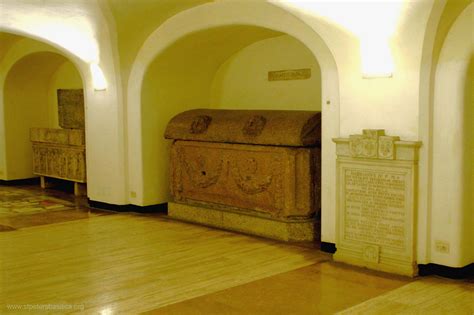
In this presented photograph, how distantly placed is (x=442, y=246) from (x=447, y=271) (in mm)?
217

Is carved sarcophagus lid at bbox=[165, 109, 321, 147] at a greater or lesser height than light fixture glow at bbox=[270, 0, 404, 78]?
lesser

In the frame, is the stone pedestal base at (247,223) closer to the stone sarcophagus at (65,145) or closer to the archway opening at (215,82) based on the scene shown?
the archway opening at (215,82)

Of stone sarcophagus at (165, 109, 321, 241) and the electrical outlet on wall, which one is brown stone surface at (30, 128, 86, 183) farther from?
the electrical outlet on wall

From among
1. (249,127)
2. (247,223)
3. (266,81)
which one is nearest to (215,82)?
(266,81)

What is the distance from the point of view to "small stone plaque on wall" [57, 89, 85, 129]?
1037cm

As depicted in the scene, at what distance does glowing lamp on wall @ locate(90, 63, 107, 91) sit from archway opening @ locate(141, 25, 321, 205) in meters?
0.66

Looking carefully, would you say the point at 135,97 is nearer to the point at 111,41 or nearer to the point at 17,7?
the point at 111,41

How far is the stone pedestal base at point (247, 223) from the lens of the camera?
6.41 meters

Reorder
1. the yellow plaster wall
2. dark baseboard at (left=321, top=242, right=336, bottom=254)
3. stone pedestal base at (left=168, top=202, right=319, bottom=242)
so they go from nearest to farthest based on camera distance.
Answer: dark baseboard at (left=321, top=242, right=336, bottom=254) < stone pedestal base at (left=168, top=202, right=319, bottom=242) < the yellow plaster wall

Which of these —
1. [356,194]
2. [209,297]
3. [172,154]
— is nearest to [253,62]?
[172,154]

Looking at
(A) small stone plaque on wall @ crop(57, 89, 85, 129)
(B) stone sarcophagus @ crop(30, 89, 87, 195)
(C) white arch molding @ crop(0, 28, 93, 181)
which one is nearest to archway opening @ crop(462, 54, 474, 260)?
(C) white arch molding @ crop(0, 28, 93, 181)

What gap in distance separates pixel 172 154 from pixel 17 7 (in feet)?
8.61

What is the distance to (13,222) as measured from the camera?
24.8ft

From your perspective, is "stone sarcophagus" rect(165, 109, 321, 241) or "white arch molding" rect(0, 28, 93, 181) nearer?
"stone sarcophagus" rect(165, 109, 321, 241)
